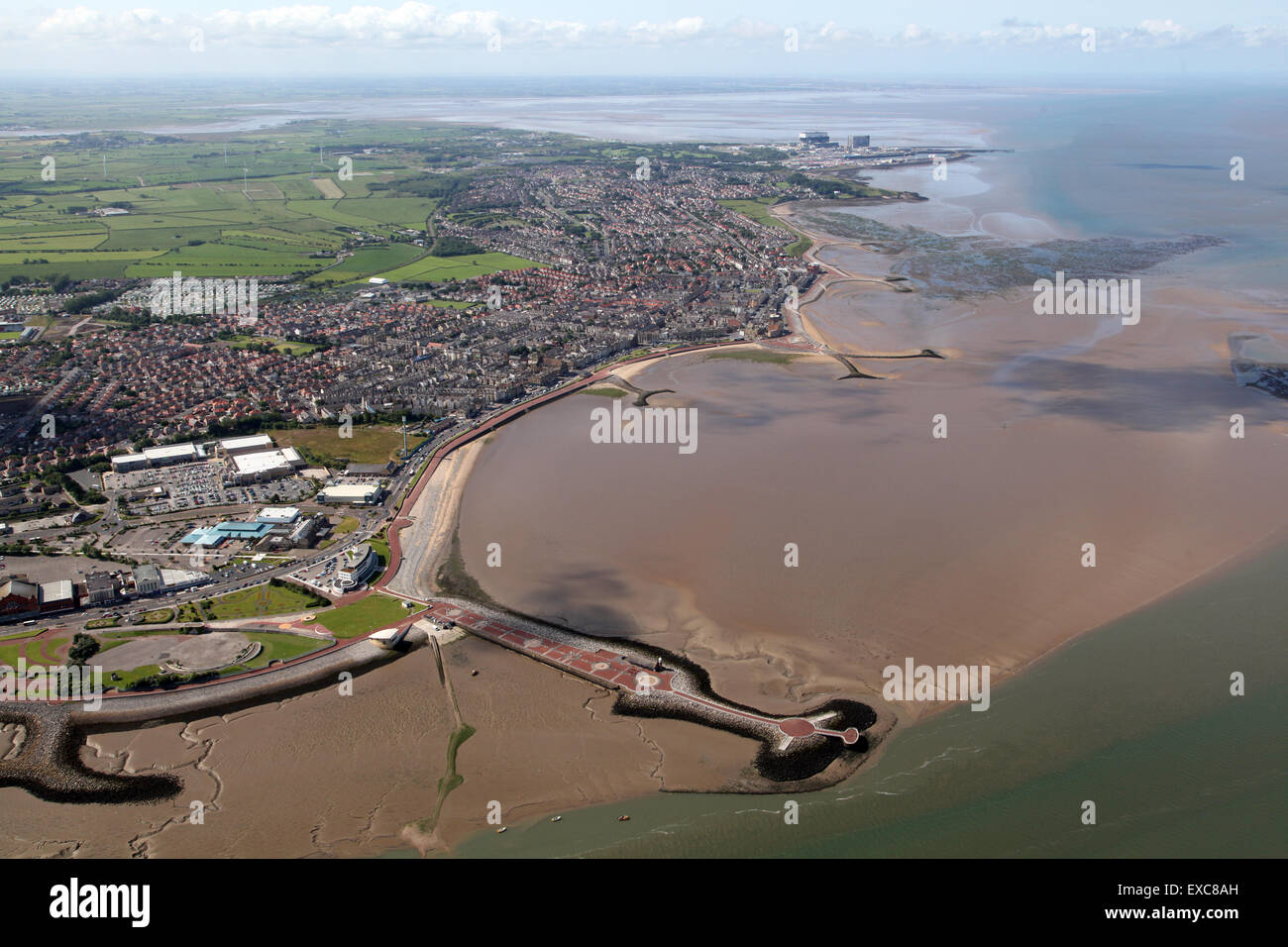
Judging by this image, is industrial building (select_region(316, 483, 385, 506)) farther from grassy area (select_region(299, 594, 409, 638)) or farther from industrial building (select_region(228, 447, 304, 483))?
grassy area (select_region(299, 594, 409, 638))

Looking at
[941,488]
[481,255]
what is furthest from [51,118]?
[941,488]

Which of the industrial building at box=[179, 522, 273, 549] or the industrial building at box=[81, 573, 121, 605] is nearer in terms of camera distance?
the industrial building at box=[81, 573, 121, 605]

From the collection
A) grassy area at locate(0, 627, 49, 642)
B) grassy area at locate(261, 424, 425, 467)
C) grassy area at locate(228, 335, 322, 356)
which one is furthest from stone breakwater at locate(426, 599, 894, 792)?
grassy area at locate(228, 335, 322, 356)

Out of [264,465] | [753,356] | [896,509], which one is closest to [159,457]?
[264,465]

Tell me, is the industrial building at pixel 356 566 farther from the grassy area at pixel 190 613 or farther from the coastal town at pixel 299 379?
the grassy area at pixel 190 613

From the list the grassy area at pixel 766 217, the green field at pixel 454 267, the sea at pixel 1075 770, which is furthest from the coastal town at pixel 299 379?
the sea at pixel 1075 770

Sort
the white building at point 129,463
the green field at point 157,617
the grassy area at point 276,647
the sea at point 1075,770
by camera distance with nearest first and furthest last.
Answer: the sea at point 1075,770 → the grassy area at point 276,647 → the green field at point 157,617 → the white building at point 129,463

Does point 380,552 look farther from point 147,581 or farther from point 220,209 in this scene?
point 220,209

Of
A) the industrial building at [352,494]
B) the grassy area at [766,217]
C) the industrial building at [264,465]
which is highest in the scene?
the grassy area at [766,217]
